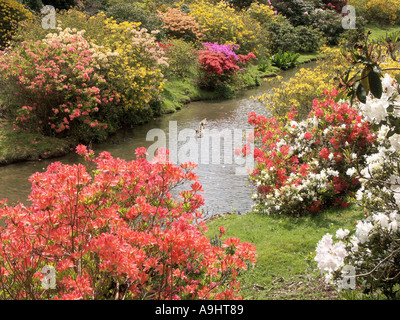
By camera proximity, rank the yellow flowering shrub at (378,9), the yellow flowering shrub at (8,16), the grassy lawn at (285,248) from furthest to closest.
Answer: the yellow flowering shrub at (378,9)
the yellow flowering shrub at (8,16)
the grassy lawn at (285,248)

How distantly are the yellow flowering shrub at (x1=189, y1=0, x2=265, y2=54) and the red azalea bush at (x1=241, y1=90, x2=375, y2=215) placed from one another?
14197 millimetres

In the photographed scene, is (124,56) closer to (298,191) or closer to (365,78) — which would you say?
(298,191)

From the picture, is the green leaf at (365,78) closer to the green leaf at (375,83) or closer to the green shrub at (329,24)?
the green leaf at (375,83)

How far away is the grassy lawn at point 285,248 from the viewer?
3.94 metres

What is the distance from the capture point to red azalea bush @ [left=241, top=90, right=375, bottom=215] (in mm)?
5762

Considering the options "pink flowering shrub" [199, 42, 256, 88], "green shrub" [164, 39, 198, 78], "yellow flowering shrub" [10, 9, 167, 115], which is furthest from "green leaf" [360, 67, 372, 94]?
"green shrub" [164, 39, 198, 78]

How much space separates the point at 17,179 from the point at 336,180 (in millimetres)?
6334

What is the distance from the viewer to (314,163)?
233 inches

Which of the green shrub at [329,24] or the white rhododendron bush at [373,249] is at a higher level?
the green shrub at [329,24]

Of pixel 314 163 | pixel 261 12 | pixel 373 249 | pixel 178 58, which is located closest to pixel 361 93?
pixel 373 249

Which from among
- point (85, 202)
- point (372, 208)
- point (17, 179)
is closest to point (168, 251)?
point (85, 202)

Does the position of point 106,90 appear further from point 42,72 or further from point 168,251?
point 168,251

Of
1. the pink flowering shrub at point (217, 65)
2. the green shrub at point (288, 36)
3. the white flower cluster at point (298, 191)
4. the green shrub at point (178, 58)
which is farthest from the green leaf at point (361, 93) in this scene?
the green shrub at point (288, 36)

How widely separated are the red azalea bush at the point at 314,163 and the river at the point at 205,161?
84cm
